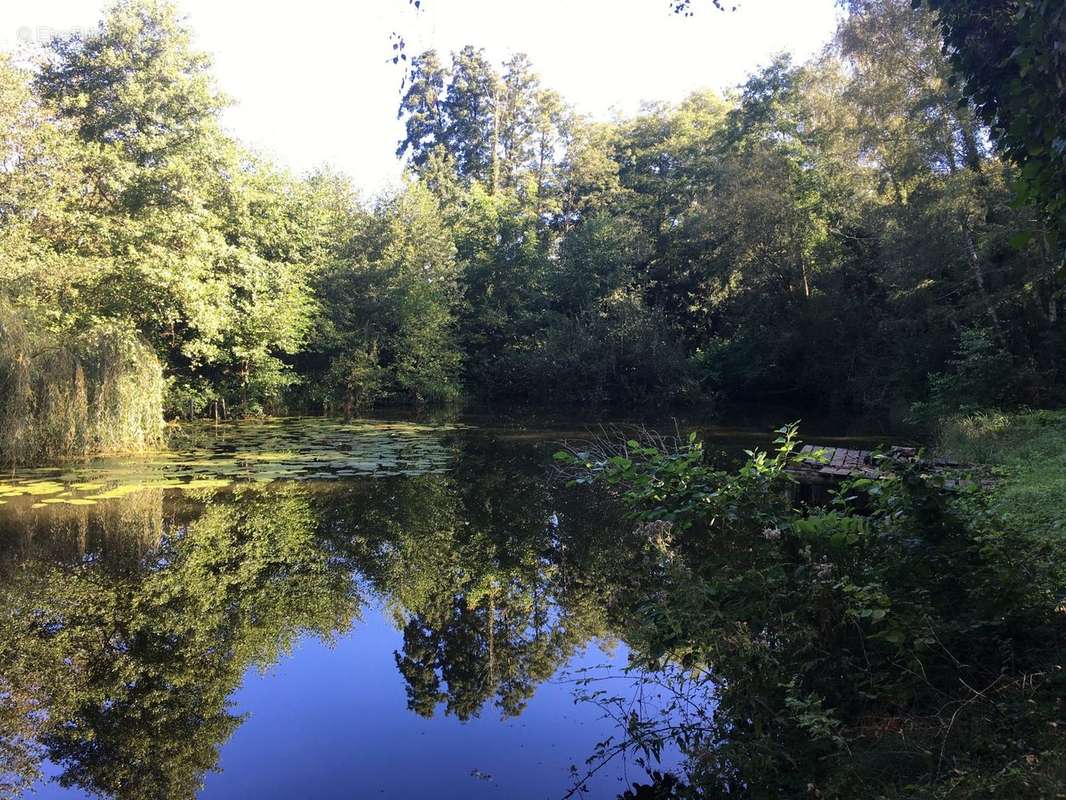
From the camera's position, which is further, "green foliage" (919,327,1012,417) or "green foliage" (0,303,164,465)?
"green foliage" (919,327,1012,417)

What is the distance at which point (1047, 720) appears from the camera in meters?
2.67

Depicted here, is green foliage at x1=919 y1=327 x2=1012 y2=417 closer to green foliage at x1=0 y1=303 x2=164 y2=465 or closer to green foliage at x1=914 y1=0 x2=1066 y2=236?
green foliage at x1=914 y1=0 x2=1066 y2=236

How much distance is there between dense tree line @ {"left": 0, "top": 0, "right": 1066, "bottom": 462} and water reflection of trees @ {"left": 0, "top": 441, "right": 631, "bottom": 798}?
154 inches

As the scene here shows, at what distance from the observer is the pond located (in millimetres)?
3977

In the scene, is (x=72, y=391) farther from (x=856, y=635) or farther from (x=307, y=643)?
(x=856, y=635)

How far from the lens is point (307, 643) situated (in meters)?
5.68

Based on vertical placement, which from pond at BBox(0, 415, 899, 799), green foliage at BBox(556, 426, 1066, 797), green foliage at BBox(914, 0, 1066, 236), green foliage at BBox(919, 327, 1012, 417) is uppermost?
green foliage at BBox(914, 0, 1066, 236)

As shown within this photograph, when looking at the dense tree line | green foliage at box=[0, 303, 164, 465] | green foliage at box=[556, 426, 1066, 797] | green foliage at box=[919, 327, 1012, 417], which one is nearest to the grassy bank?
green foliage at box=[919, 327, 1012, 417]

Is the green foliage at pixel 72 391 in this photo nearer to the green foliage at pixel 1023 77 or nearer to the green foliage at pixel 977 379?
the green foliage at pixel 1023 77

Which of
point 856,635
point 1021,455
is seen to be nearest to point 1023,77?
point 856,635

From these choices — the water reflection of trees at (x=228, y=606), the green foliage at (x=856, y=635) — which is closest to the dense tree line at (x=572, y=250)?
the green foliage at (x=856, y=635)

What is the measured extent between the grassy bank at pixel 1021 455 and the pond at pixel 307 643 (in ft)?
10.7

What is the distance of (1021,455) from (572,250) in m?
22.4

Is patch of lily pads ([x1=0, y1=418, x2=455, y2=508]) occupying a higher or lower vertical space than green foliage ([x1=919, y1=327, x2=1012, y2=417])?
lower
